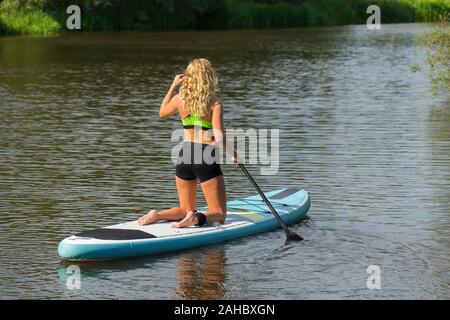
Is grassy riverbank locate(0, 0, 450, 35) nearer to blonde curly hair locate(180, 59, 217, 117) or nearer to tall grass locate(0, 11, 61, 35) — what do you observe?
tall grass locate(0, 11, 61, 35)

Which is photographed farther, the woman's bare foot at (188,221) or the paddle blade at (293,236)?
the paddle blade at (293,236)

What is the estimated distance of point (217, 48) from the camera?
43500mm

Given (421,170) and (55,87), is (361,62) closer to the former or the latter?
(55,87)

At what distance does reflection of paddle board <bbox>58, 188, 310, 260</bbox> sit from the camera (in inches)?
443

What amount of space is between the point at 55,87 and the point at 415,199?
16425 mm

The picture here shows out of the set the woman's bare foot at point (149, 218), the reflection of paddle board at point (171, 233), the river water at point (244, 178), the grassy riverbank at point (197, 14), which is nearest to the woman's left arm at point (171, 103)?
the woman's bare foot at point (149, 218)

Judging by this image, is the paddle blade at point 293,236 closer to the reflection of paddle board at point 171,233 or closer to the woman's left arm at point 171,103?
the reflection of paddle board at point 171,233

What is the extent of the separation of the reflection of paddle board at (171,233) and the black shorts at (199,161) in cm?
57

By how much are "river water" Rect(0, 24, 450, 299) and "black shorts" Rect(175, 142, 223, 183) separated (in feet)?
2.74

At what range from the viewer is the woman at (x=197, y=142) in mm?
11891

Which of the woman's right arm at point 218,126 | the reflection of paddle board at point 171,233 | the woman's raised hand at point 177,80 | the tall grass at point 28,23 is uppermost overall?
the woman's raised hand at point 177,80

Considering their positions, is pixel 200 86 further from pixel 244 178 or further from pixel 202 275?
pixel 244 178

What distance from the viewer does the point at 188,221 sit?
1210cm

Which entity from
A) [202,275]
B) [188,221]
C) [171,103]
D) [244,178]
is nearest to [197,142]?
[171,103]
